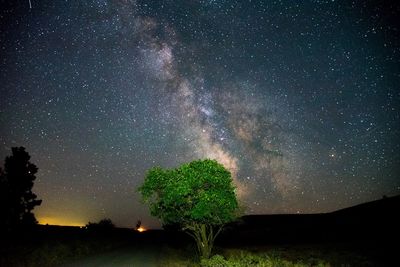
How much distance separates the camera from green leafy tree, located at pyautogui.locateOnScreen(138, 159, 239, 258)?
2773 cm

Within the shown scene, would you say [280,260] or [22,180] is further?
[22,180]

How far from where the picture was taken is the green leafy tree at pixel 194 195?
2773cm

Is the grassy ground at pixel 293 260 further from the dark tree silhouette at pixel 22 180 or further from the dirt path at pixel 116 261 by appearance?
the dark tree silhouette at pixel 22 180

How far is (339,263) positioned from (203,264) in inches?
494

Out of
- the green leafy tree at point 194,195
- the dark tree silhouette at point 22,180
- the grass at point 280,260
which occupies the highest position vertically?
the dark tree silhouette at point 22,180

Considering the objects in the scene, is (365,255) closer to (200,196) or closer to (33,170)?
(200,196)

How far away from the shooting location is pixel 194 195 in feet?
94.9

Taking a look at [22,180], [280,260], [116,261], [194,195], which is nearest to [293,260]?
[280,260]

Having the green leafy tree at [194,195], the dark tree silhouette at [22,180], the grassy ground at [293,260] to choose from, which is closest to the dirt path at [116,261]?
the grassy ground at [293,260]

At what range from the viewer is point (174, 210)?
3052 cm

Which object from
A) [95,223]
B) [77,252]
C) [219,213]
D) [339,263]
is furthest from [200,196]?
[95,223]

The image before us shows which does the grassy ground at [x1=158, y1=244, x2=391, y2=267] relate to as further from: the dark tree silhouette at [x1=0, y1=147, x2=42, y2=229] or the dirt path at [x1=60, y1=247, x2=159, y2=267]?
the dark tree silhouette at [x1=0, y1=147, x2=42, y2=229]

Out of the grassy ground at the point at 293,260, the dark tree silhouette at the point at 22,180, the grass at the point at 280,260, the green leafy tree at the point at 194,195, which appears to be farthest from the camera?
the dark tree silhouette at the point at 22,180

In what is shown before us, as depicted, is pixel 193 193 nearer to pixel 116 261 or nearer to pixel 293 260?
pixel 116 261
